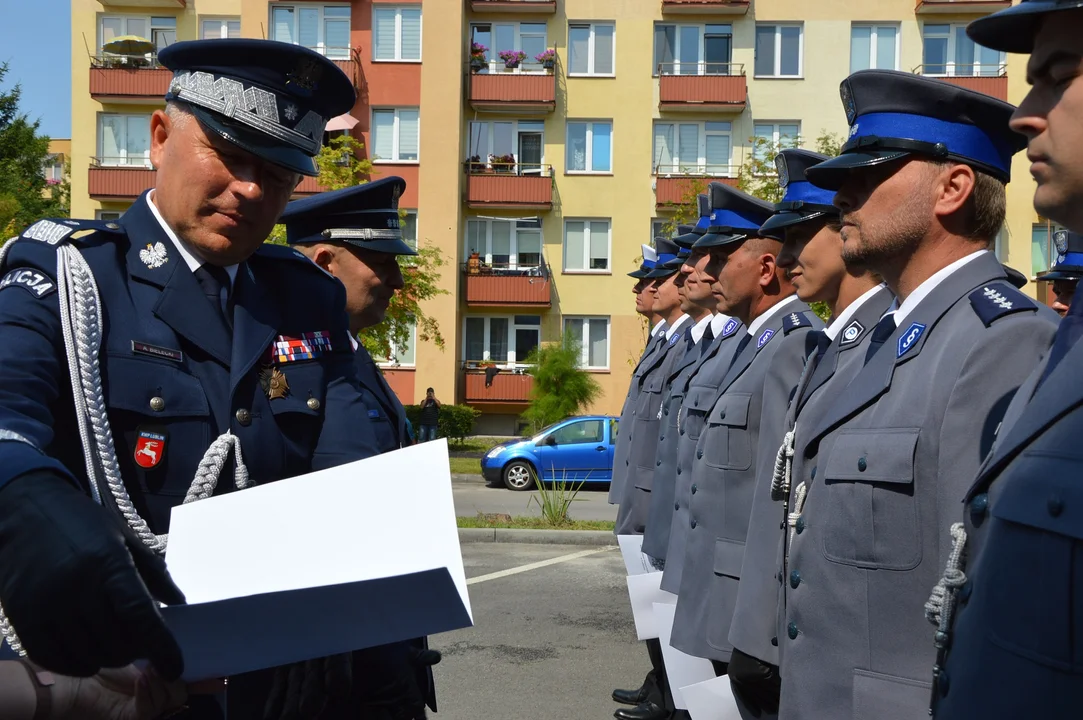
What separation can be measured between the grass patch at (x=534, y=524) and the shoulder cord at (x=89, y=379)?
10.2 meters

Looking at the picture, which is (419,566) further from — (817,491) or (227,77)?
(817,491)

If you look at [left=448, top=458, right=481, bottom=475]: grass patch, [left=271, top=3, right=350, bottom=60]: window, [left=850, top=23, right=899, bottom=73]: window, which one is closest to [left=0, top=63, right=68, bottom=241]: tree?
[left=271, top=3, right=350, bottom=60]: window

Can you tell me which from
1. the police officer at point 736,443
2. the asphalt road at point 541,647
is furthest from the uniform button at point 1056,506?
the asphalt road at point 541,647

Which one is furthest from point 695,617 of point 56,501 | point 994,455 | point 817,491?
point 56,501

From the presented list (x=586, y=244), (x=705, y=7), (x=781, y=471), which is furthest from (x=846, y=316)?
(x=705, y=7)

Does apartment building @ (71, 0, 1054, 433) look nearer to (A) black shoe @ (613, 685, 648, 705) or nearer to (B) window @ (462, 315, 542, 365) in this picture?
(B) window @ (462, 315, 542, 365)

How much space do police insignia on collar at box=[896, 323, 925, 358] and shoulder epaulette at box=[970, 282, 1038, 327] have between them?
0.45 feet

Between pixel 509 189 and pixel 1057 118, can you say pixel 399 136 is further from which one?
pixel 1057 118

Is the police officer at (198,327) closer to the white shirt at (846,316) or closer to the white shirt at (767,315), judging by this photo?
the white shirt at (846,316)

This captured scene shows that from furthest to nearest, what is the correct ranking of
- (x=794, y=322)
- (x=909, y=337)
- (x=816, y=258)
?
(x=794, y=322) < (x=816, y=258) < (x=909, y=337)

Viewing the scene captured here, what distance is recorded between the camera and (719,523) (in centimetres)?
450

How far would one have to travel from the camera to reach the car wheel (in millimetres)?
18672

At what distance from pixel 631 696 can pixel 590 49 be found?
27758 millimetres

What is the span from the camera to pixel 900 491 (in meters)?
2.46
